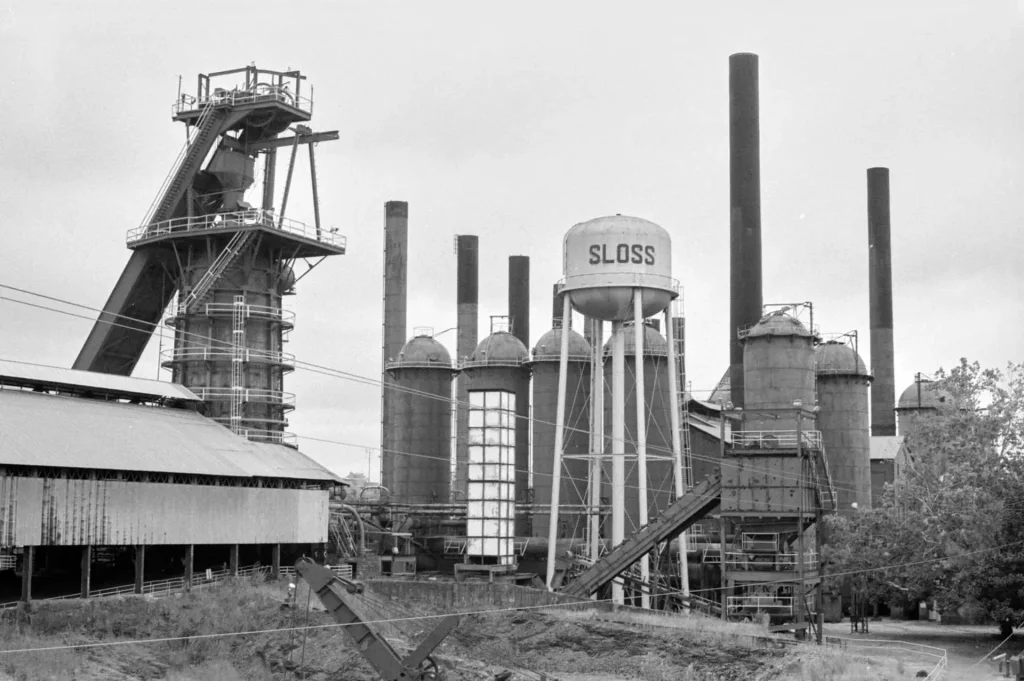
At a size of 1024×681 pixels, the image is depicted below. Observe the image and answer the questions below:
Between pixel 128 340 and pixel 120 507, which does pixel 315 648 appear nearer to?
pixel 120 507

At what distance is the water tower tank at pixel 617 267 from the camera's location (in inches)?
2095

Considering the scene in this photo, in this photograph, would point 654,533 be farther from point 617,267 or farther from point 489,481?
point 617,267

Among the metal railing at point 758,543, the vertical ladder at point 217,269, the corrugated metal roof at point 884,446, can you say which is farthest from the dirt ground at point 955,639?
the vertical ladder at point 217,269

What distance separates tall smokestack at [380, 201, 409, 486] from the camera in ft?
285

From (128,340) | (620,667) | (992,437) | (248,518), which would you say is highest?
(128,340)

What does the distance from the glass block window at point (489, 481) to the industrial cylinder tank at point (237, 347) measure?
11313 mm

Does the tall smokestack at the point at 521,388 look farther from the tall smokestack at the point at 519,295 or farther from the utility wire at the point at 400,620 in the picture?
the utility wire at the point at 400,620

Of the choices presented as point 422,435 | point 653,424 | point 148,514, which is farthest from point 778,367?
point 148,514

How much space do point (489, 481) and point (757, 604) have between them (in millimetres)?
11956

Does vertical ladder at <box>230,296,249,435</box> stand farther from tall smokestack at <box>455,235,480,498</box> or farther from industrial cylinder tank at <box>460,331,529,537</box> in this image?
tall smokestack at <box>455,235,480,498</box>

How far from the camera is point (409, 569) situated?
6275 centimetres

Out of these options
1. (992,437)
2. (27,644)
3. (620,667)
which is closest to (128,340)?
(27,644)

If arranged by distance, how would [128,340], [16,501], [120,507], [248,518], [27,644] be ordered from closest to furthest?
[27,644] → [16,501] → [120,507] → [248,518] → [128,340]

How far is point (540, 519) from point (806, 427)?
1641cm
